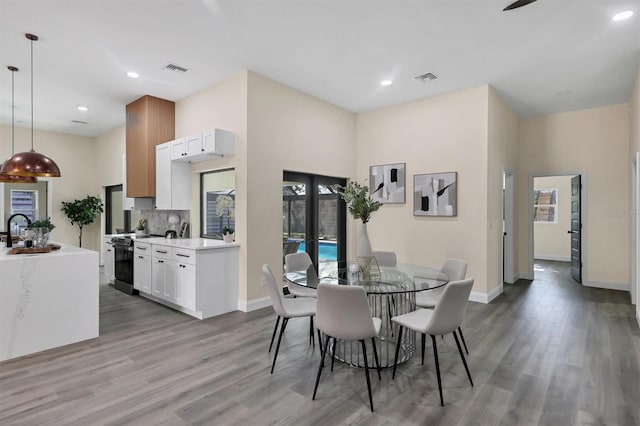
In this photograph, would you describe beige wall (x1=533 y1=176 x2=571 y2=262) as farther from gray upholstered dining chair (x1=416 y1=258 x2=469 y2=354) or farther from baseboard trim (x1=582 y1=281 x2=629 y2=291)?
gray upholstered dining chair (x1=416 y1=258 x2=469 y2=354)

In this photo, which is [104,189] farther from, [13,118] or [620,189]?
[620,189]

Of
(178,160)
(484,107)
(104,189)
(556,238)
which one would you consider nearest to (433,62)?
(484,107)

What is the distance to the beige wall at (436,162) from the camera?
4805 mm

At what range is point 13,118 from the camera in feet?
21.3

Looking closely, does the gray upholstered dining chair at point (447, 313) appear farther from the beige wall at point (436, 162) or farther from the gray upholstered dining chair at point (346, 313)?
the beige wall at point (436, 162)

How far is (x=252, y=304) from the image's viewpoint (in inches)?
173

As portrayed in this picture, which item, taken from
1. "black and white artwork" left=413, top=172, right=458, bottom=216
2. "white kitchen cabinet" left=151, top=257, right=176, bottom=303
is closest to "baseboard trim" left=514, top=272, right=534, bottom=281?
"black and white artwork" left=413, top=172, right=458, bottom=216

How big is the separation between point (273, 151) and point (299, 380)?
3.01 metres

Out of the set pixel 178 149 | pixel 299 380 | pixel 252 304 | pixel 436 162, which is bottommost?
pixel 299 380

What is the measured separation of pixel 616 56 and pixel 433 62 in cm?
203

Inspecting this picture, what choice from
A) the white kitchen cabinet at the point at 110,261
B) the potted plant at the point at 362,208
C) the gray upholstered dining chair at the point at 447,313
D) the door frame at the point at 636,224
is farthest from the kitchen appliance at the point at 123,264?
the door frame at the point at 636,224

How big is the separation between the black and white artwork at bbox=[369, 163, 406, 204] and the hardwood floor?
2.34 metres

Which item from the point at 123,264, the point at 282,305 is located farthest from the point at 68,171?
the point at 282,305

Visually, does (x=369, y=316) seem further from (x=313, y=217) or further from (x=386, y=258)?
(x=313, y=217)
